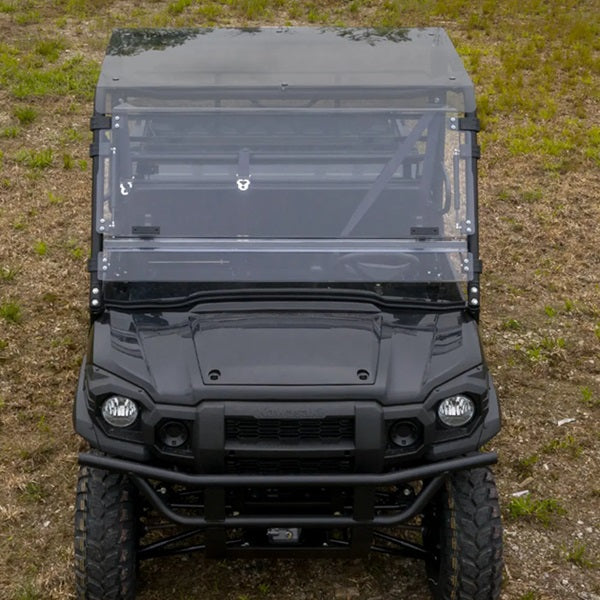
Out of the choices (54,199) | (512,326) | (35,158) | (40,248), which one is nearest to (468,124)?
(512,326)

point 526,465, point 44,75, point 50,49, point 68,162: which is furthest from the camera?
point 50,49

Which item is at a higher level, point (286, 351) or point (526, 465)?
point (286, 351)

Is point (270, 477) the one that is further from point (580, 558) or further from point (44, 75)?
point (44, 75)

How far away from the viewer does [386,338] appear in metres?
3.47

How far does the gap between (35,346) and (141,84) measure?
2.27 m

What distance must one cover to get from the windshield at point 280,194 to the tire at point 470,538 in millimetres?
819

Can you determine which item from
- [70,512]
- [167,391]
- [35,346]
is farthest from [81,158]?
[167,391]

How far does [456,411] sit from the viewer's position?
11.1 feet

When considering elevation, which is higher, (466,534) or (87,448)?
(466,534)

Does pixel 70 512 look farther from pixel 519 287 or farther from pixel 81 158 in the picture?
pixel 81 158

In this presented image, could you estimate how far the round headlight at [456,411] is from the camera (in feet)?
11.0

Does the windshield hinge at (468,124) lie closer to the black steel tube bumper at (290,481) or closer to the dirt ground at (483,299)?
the black steel tube bumper at (290,481)

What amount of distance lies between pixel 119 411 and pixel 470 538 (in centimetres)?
132

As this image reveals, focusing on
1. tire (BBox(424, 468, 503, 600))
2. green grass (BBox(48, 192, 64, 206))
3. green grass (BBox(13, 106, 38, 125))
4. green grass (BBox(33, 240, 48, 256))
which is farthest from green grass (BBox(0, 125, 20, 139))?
tire (BBox(424, 468, 503, 600))
